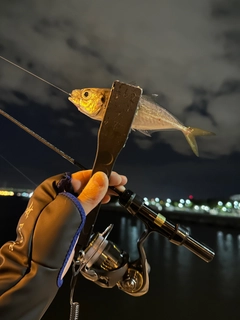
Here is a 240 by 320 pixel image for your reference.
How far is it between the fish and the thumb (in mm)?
239

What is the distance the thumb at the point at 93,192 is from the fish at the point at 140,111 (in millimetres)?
239

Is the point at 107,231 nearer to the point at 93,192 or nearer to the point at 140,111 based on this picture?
the point at 93,192

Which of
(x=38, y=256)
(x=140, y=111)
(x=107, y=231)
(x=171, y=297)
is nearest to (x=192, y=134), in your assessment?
(x=140, y=111)

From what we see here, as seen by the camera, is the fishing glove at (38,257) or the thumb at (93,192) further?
the thumb at (93,192)

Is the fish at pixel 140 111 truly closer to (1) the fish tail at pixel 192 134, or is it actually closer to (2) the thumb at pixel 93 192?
(1) the fish tail at pixel 192 134

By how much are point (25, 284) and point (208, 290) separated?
499 inches

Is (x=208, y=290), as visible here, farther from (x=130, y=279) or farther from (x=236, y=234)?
(x=236, y=234)

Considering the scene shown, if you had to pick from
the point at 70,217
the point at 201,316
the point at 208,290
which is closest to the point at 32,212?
the point at 70,217

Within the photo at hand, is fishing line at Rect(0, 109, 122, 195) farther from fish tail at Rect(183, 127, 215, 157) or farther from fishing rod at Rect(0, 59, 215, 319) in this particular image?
fish tail at Rect(183, 127, 215, 157)

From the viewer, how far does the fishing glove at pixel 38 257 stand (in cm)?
80

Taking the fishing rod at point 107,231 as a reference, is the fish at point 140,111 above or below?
above

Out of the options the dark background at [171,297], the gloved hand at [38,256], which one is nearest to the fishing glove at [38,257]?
the gloved hand at [38,256]

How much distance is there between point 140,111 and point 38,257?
0.62 m

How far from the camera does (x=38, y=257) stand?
0.83m
